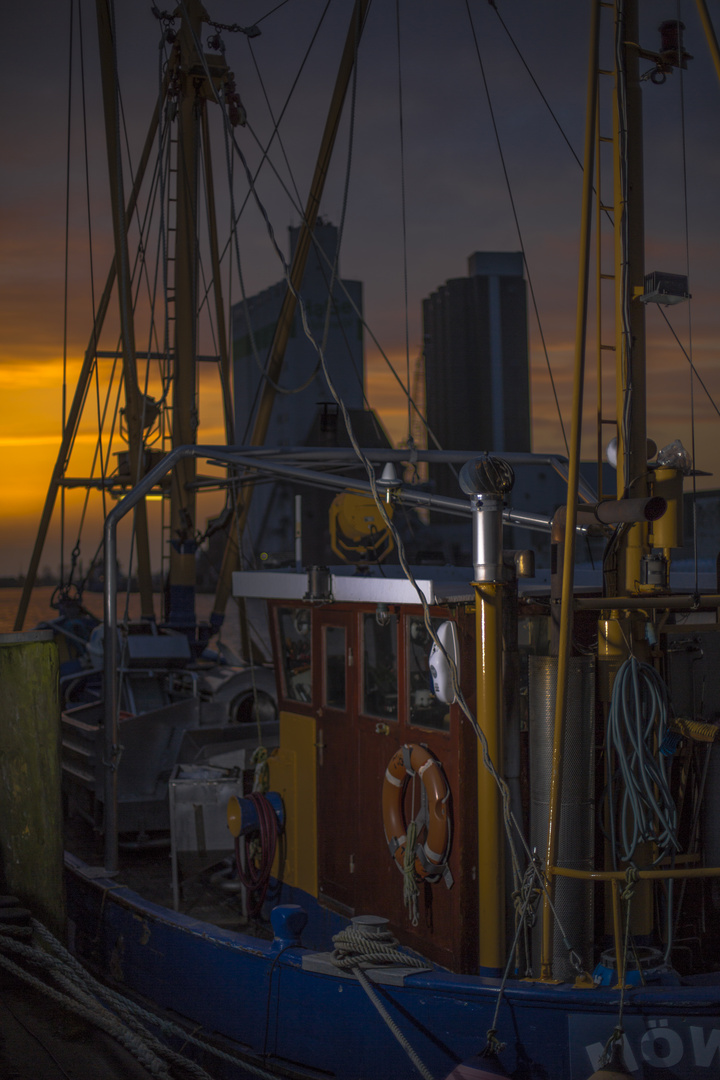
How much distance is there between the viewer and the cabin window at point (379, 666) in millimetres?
6406

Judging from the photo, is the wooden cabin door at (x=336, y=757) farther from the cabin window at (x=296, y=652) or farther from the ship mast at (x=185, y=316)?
the ship mast at (x=185, y=316)

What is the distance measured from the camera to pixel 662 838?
16.2ft

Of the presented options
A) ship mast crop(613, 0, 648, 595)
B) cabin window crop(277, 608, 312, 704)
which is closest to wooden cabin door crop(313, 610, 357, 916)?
cabin window crop(277, 608, 312, 704)

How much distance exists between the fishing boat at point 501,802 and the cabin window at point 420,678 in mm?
Result: 16

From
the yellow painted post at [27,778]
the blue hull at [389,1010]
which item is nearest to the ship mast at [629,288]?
the blue hull at [389,1010]

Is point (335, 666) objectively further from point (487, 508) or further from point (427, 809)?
point (487, 508)

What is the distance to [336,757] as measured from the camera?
275 inches

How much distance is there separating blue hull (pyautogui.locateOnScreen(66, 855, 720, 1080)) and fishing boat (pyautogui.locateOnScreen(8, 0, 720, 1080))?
1 cm

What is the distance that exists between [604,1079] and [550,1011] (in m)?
0.46

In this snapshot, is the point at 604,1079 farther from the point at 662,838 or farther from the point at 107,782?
the point at 107,782

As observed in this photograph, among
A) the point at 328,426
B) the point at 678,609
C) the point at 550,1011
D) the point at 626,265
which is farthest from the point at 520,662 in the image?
the point at 328,426

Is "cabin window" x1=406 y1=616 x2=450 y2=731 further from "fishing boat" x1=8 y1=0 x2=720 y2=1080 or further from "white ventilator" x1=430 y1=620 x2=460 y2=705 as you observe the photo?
"white ventilator" x1=430 y1=620 x2=460 y2=705

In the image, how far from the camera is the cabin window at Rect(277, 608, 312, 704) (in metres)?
7.49

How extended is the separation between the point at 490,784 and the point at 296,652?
2.88m
